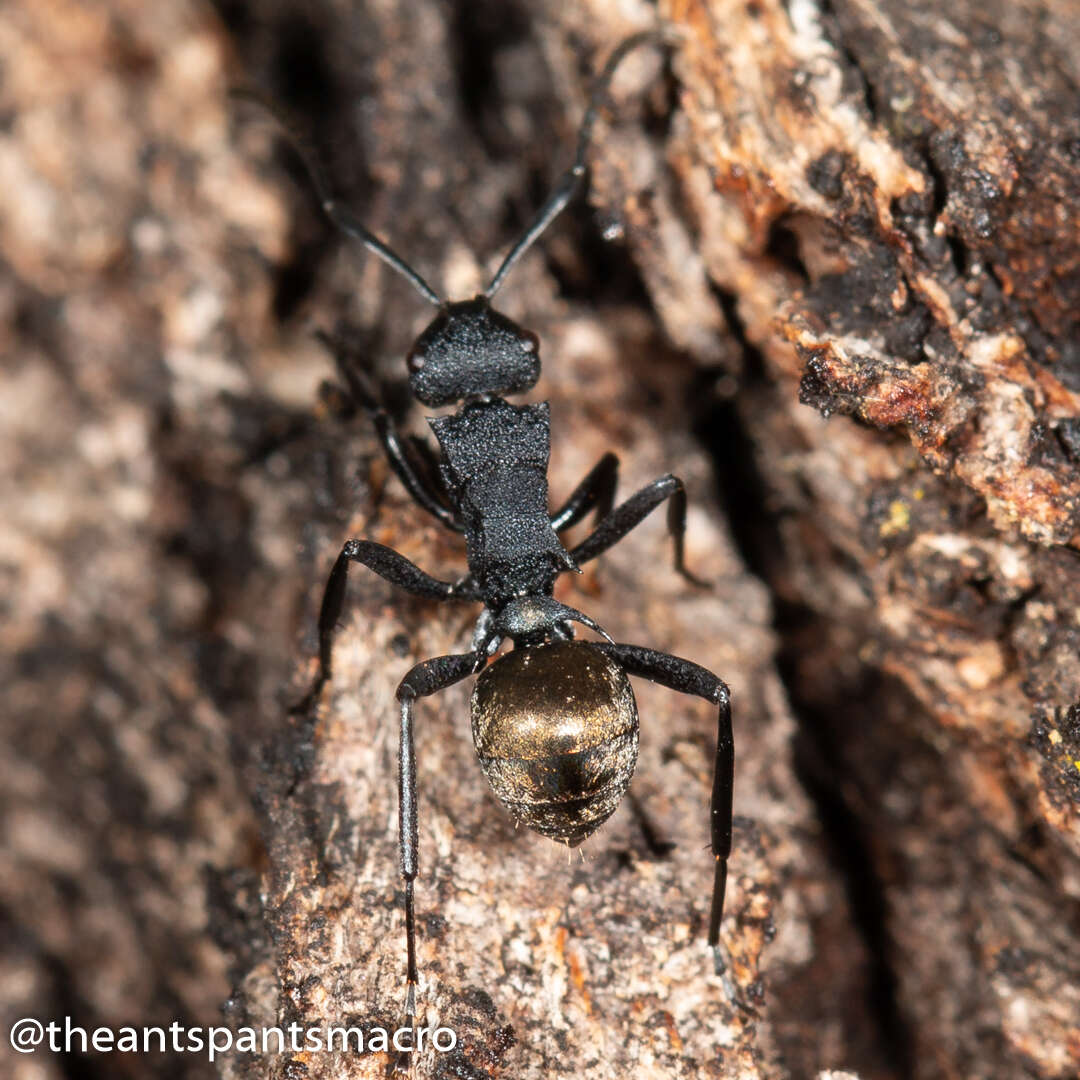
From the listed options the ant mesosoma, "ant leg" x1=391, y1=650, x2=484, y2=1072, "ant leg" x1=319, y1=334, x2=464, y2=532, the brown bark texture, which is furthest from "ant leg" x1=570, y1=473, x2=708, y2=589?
"ant leg" x1=391, y1=650, x2=484, y2=1072

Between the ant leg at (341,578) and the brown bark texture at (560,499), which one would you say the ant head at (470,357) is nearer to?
the brown bark texture at (560,499)

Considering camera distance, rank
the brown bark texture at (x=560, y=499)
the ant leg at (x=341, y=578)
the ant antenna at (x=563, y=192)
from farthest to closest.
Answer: the ant antenna at (x=563, y=192) → the ant leg at (x=341, y=578) → the brown bark texture at (x=560, y=499)

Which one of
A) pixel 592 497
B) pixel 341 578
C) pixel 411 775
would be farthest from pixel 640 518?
pixel 411 775

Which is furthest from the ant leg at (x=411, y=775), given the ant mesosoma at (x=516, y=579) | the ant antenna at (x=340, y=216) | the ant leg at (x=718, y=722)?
the ant antenna at (x=340, y=216)

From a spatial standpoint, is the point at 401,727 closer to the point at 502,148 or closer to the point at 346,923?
the point at 346,923

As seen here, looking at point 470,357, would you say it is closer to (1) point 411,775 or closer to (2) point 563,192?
(2) point 563,192

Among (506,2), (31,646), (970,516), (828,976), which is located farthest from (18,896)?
(506,2)
